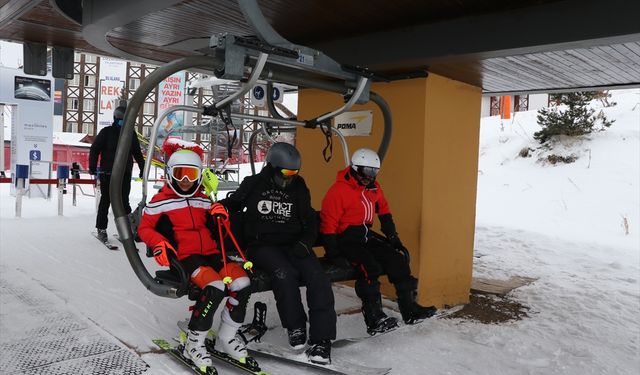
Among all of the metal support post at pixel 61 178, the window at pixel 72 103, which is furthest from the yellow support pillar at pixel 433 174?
the window at pixel 72 103

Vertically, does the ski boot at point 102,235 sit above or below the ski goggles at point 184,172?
below

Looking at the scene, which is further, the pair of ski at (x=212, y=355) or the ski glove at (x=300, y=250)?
the ski glove at (x=300, y=250)

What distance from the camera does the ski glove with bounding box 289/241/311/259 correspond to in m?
3.54

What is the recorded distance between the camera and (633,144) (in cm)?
1550

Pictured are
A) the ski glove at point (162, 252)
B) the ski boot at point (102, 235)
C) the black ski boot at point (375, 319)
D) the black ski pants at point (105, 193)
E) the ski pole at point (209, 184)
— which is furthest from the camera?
the ski boot at point (102, 235)

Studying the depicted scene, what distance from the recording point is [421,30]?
4164mm

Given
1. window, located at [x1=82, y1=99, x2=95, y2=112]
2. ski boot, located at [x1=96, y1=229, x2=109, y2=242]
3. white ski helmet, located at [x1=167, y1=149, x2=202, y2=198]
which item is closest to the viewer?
white ski helmet, located at [x1=167, y1=149, x2=202, y2=198]

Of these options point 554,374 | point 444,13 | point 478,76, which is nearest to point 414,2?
point 444,13

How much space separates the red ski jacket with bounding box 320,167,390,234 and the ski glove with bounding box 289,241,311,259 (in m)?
0.52

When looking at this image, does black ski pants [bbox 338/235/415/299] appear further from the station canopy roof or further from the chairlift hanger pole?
the station canopy roof

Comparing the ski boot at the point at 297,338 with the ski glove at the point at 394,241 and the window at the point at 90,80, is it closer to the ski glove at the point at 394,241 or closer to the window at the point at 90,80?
the ski glove at the point at 394,241

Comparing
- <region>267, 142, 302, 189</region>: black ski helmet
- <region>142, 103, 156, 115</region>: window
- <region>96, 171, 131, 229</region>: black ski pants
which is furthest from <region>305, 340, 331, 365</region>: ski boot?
<region>142, 103, 156, 115</region>: window

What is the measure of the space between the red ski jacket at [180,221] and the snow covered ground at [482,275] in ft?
2.38

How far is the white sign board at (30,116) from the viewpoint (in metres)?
11.7
